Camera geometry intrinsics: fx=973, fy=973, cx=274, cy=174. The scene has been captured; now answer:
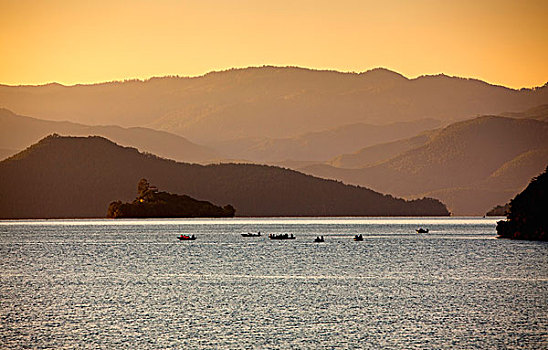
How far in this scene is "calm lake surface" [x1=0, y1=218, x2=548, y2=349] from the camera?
2419 inches

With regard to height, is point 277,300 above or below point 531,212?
below

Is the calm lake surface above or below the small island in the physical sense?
below

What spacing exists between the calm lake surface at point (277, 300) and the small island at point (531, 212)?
20595 millimetres

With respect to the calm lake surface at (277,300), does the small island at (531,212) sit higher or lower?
higher

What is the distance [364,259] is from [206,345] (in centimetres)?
7504

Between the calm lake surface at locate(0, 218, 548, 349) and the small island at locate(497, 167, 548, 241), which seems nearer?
the calm lake surface at locate(0, 218, 548, 349)

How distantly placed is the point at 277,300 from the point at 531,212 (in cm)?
9978

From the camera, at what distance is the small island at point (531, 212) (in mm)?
164125

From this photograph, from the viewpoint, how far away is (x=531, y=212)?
170 m

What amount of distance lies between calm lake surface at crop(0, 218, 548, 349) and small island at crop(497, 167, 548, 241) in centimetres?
2059

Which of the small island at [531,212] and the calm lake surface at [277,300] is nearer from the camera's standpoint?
the calm lake surface at [277,300]

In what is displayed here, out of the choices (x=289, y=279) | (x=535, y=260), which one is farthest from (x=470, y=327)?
(x=535, y=260)

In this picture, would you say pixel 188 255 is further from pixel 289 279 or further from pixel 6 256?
pixel 289 279

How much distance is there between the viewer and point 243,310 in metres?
74.9
